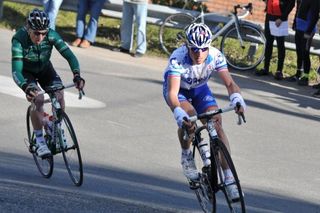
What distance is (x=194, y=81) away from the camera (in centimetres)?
766

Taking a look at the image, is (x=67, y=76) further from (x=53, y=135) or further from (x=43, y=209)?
(x=43, y=209)

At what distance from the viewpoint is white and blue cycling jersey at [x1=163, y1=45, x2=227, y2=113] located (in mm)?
7508

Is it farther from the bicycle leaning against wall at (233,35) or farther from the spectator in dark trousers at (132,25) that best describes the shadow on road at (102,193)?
the bicycle leaning against wall at (233,35)

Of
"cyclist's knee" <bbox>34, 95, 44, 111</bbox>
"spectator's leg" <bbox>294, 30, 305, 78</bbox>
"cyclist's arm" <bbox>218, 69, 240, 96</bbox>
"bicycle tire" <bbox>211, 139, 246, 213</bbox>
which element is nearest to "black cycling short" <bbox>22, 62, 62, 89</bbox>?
"cyclist's knee" <bbox>34, 95, 44, 111</bbox>

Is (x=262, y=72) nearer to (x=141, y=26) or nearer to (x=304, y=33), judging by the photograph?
(x=304, y=33)

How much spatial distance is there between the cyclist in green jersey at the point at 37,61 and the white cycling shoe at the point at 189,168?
4.78 feet

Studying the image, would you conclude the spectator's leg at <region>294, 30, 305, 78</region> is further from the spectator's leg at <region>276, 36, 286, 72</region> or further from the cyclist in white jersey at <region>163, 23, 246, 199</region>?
the cyclist in white jersey at <region>163, 23, 246, 199</region>

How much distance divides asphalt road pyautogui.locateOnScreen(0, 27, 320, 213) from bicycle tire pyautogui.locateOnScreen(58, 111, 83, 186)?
13cm

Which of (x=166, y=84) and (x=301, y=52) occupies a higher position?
(x=166, y=84)

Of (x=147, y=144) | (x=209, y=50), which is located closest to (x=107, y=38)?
(x=147, y=144)

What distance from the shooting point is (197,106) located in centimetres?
779

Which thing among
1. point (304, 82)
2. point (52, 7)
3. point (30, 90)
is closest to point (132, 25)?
point (52, 7)

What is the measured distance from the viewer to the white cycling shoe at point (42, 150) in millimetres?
8656

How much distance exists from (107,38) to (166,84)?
9.63 metres
